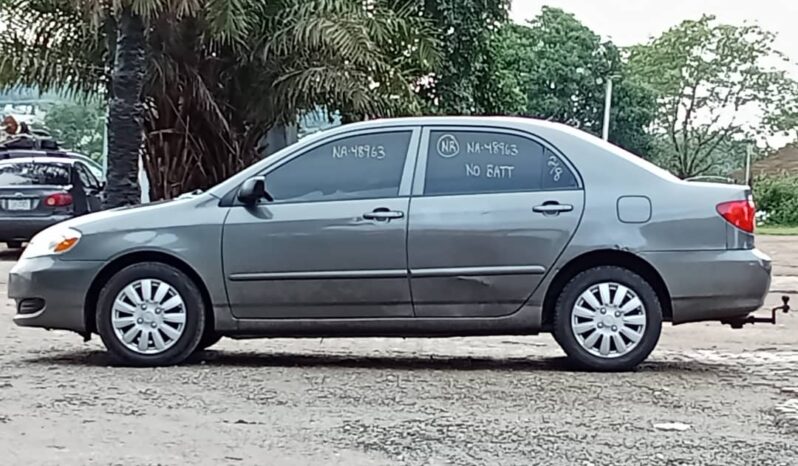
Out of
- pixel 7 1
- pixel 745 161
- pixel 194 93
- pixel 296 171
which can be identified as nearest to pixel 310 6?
pixel 194 93

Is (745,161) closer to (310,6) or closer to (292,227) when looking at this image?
(310,6)

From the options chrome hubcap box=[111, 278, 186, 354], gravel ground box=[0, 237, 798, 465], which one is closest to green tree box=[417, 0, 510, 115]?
gravel ground box=[0, 237, 798, 465]

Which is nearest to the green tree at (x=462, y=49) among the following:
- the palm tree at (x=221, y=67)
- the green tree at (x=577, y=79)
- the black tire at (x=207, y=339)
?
the palm tree at (x=221, y=67)

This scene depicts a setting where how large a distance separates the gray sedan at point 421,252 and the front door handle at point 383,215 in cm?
1

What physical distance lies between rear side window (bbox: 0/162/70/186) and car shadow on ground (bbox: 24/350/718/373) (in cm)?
953

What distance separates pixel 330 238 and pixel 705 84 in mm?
43728

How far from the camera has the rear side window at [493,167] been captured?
757 centimetres

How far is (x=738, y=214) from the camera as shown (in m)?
7.47

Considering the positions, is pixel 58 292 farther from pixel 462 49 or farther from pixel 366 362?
pixel 462 49

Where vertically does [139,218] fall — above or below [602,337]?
above

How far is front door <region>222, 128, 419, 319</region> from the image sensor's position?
24.6 feet

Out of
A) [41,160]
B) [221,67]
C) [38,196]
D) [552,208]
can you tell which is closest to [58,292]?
[552,208]

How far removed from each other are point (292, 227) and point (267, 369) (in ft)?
3.09

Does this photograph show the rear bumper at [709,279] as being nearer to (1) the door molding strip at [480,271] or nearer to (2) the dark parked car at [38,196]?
(1) the door molding strip at [480,271]
